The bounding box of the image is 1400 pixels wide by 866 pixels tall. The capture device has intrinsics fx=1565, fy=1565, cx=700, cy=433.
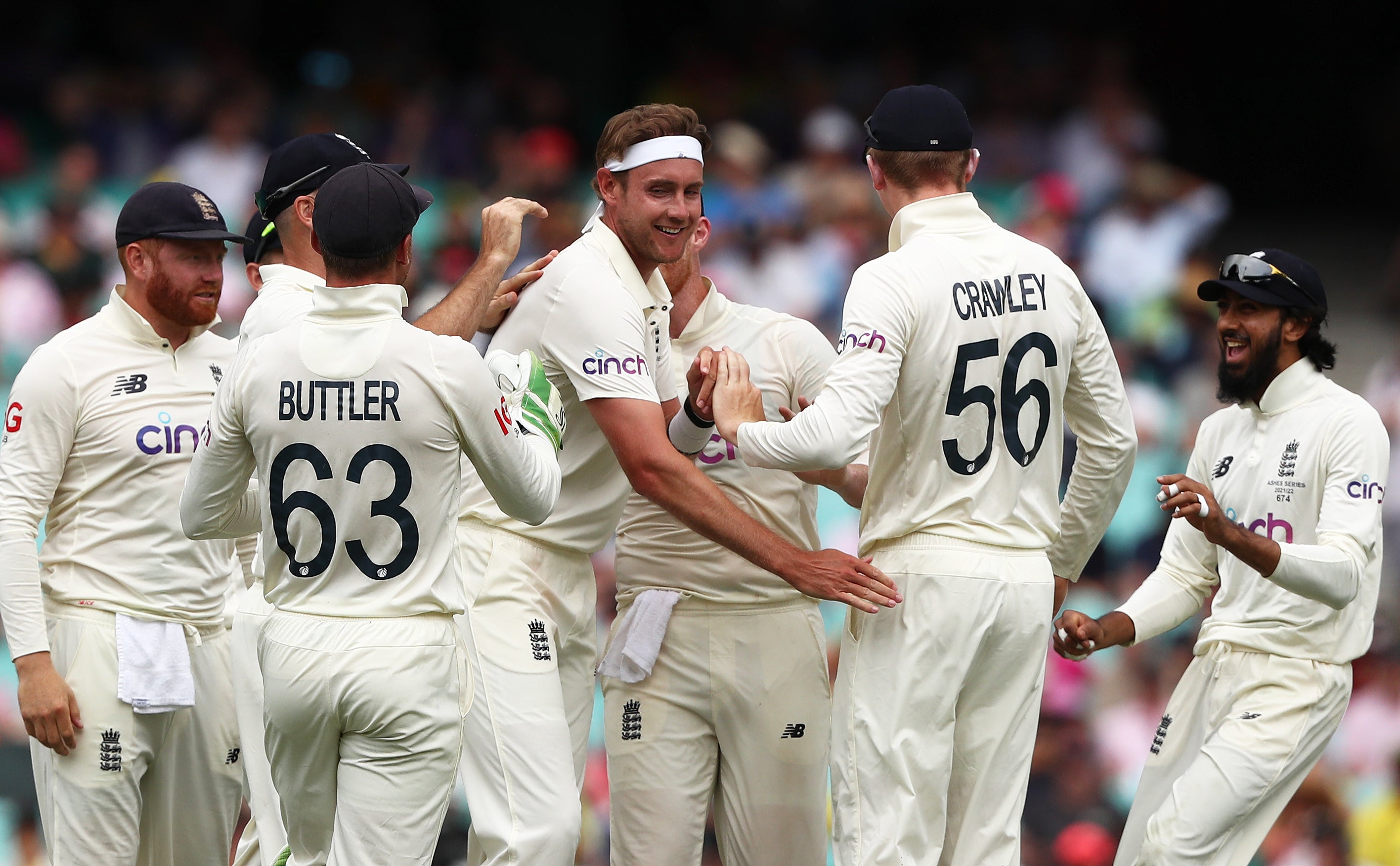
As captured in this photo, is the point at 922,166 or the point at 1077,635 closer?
the point at 922,166

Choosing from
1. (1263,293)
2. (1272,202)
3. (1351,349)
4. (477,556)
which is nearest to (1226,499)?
(1263,293)

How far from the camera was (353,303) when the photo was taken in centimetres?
448

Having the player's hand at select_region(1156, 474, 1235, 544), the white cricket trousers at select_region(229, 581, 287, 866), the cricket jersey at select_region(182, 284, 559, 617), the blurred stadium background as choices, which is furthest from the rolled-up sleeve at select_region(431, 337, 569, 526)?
the blurred stadium background

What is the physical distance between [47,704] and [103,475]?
32.6 inches

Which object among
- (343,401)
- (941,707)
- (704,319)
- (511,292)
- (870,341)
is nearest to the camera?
(343,401)

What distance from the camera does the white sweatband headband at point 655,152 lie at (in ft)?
19.3

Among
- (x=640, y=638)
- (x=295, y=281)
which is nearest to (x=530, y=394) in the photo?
(x=295, y=281)

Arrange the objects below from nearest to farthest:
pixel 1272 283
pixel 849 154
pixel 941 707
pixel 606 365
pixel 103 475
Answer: pixel 941 707 → pixel 606 365 → pixel 103 475 → pixel 1272 283 → pixel 849 154

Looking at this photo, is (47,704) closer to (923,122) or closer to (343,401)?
(343,401)

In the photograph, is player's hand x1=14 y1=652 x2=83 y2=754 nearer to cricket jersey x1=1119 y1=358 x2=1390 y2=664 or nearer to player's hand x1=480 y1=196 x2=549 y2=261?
player's hand x1=480 y1=196 x2=549 y2=261

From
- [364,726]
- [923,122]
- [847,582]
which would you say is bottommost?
[364,726]

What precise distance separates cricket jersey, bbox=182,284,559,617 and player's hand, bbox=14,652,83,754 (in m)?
1.32

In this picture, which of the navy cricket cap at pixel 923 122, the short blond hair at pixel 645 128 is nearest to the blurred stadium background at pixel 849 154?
the short blond hair at pixel 645 128

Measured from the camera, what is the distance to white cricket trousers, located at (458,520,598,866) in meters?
5.25
